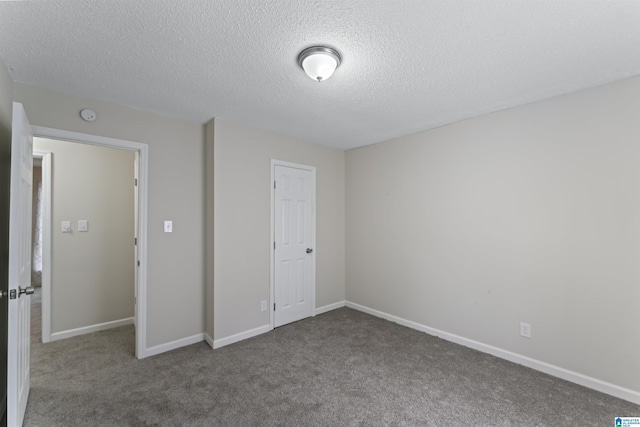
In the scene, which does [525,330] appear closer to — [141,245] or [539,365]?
[539,365]

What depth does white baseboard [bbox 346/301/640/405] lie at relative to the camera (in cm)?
211

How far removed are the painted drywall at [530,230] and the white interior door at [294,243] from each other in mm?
1028

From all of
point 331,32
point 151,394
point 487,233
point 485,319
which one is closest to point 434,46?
point 331,32

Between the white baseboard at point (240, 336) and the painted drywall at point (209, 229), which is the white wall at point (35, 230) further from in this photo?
the white baseboard at point (240, 336)

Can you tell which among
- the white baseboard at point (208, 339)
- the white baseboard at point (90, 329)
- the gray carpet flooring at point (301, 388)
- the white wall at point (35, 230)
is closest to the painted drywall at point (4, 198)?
the gray carpet flooring at point (301, 388)

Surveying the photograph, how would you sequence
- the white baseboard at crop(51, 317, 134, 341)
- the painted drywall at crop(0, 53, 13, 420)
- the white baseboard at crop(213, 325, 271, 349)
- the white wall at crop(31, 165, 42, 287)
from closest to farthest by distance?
the painted drywall at crop(0, 53, 13, 420)
the white baseboard at crop(213, 325, 271, 349)
the white baseboard at crop(51, 317, 134, 341)
the white wall at crop(31, 165, 42, 287)

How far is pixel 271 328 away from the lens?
11.2 ft

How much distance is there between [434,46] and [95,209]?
3899 millimetres

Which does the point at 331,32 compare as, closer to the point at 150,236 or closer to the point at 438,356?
the point at 150,236

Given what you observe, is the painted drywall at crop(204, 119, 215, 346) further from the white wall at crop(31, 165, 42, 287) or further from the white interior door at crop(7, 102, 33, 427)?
the white wall at crop(31, 165, 42, 287)

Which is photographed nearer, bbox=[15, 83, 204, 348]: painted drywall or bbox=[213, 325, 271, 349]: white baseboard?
bbox=[15, 83, 204, 348]: painted drywall

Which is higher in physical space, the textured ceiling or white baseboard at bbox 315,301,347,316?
the textured ceiling

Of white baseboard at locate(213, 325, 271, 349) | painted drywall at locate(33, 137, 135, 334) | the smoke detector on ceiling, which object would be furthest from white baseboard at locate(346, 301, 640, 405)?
the smoke detector on ceiling

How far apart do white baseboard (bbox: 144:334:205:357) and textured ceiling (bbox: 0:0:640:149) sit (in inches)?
92.2
